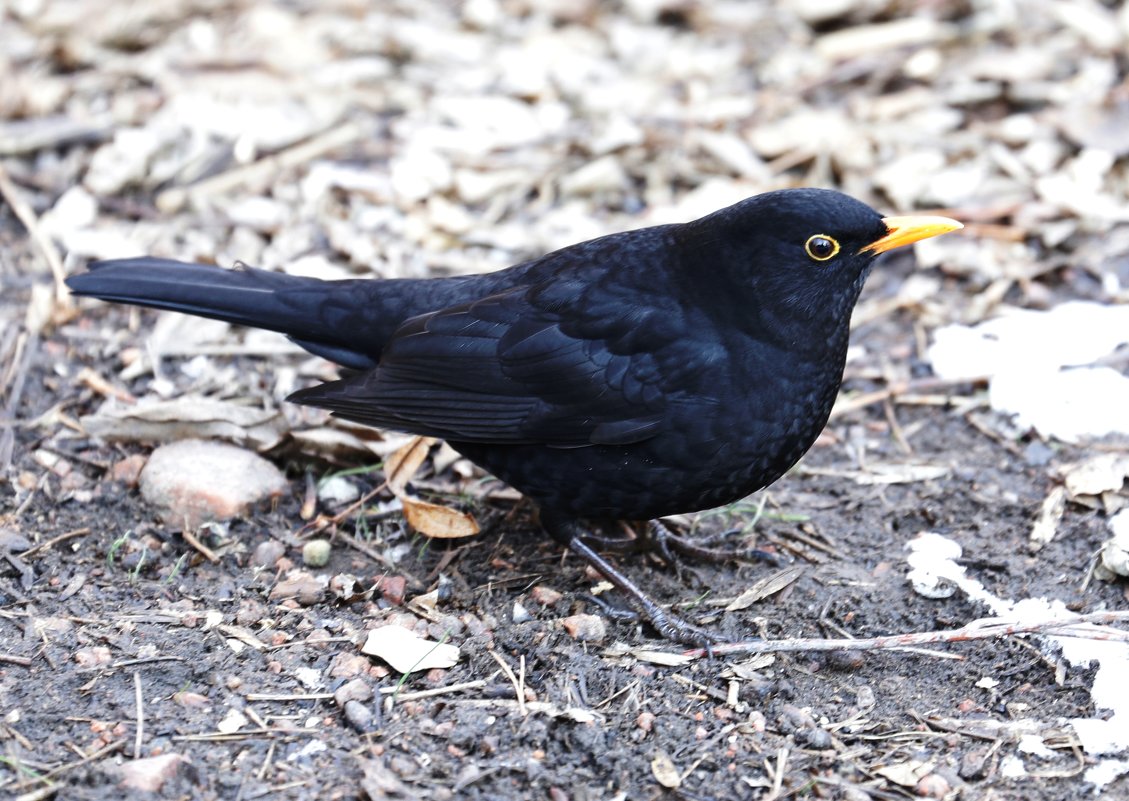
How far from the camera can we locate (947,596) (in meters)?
4.19


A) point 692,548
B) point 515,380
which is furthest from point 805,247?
point 692,548

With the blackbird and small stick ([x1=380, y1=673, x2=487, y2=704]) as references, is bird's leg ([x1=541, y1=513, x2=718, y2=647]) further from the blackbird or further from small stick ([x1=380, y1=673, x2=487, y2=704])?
small stick ([x1=380, y1=673, x2=487, y2=704])

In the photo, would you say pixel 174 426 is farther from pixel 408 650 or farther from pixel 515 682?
pixel 515 682

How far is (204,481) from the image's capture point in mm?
4484

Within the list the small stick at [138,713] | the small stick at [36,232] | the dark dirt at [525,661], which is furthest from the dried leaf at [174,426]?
the small stick at [138,713]

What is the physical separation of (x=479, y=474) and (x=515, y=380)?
858 mm

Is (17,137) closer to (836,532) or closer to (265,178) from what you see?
(265,178)

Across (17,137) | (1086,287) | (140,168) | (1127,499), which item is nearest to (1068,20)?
(1086,287)

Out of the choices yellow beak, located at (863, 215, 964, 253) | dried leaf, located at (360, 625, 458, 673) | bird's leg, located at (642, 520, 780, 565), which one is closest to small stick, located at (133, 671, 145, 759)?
dried leaf, located at (360, 625, 458, 673)

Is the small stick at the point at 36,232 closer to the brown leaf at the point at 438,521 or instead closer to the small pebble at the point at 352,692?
the brown leaf at the point at 438,521

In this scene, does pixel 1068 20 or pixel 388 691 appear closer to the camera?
pixel 388 691

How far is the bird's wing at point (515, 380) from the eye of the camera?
13.5 ft

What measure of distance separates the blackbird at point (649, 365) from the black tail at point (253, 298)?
161mm

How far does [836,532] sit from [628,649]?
1095 millimetres
